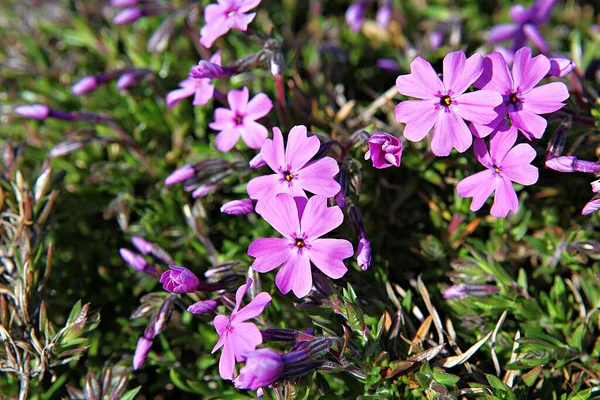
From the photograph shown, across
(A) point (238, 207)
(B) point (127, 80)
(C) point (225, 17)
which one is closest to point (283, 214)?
(A) point (238, 207)

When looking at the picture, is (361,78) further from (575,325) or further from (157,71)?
(575,325)

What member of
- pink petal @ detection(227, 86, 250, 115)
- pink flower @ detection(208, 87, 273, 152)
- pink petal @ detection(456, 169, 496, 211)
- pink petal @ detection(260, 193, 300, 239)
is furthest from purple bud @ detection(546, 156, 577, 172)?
pink petal @ detection(227, 86, 250, 115)

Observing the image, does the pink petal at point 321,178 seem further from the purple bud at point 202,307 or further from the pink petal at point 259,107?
the purple bud at point 202,307

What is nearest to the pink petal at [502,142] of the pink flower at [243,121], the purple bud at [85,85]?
the pink flower at [243,121]

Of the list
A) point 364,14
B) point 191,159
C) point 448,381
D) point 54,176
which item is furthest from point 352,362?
point 364,14

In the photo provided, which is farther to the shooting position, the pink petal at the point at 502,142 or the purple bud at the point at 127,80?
the purple bud at the point at 127,80

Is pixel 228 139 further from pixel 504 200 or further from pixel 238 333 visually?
pixel 504 200
